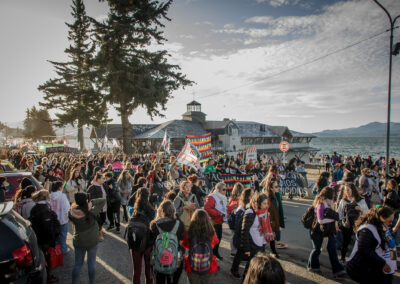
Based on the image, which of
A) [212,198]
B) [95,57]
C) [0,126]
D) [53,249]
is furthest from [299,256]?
[0,126]

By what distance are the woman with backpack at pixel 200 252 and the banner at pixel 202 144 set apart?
7.18 metres

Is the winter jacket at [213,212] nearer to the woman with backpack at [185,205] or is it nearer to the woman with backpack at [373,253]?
the woman with backpack at [185,205]

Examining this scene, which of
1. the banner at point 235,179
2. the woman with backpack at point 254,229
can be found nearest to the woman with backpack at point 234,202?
the woman with backpack at point 254,229

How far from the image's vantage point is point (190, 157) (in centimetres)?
1028

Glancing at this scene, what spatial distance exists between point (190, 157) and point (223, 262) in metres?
5.35

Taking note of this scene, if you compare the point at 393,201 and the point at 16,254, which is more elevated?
the point at 16,254

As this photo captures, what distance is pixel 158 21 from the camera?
959 inches

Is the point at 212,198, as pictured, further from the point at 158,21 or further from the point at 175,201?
the point at 158,21

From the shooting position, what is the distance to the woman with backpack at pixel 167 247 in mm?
3488

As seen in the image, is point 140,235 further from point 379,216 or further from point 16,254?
point 379,216

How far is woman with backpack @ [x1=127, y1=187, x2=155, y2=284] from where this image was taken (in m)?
3.84

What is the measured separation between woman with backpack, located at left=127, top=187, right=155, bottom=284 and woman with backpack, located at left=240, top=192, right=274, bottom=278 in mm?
1722

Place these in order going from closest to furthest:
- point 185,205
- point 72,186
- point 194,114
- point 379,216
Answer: point 379,216, point 185,205, point 72,186, point 194,114

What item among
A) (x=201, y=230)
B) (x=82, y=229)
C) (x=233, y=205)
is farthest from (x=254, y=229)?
(x=82, y=229)
